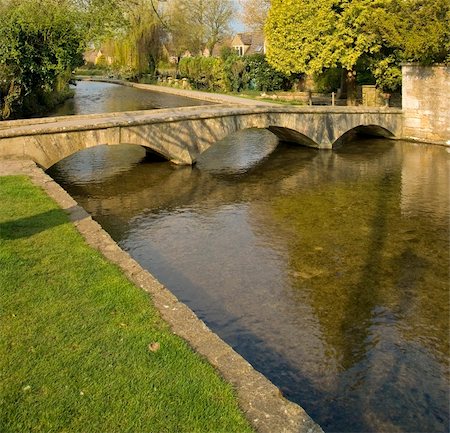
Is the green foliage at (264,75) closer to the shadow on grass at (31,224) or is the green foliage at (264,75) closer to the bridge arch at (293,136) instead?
the bridge arch at (293,136)

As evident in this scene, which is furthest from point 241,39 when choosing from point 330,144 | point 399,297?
point 399,297

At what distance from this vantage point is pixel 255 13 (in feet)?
180

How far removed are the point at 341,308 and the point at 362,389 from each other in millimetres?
2502

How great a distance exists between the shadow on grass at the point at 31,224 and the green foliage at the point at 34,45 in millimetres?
16559

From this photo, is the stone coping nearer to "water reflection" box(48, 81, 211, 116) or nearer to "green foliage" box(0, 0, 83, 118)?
"green foliage" box(0, 0, 83, 118)

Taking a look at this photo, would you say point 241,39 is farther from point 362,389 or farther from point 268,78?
point 362,389

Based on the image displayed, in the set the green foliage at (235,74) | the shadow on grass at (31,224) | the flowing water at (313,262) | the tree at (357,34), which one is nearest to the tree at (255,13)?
the green foliage at (235,74)

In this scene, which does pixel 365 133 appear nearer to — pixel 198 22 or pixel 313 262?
pixel 313 262

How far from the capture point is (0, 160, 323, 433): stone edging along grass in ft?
16.9

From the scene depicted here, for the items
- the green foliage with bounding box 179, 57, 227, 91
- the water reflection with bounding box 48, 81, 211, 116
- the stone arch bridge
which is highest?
the green foliage with bounding box 179, 57, 227, 91

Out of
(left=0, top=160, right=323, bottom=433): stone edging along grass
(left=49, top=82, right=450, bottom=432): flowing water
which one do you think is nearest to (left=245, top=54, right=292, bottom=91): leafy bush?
(left=49, top=82, right=450, bottom=432): flowing water

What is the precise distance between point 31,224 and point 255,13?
49.5 m

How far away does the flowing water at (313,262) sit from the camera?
7.98 meters

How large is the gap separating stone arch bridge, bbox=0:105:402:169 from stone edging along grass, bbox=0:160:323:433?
846 centimetres
